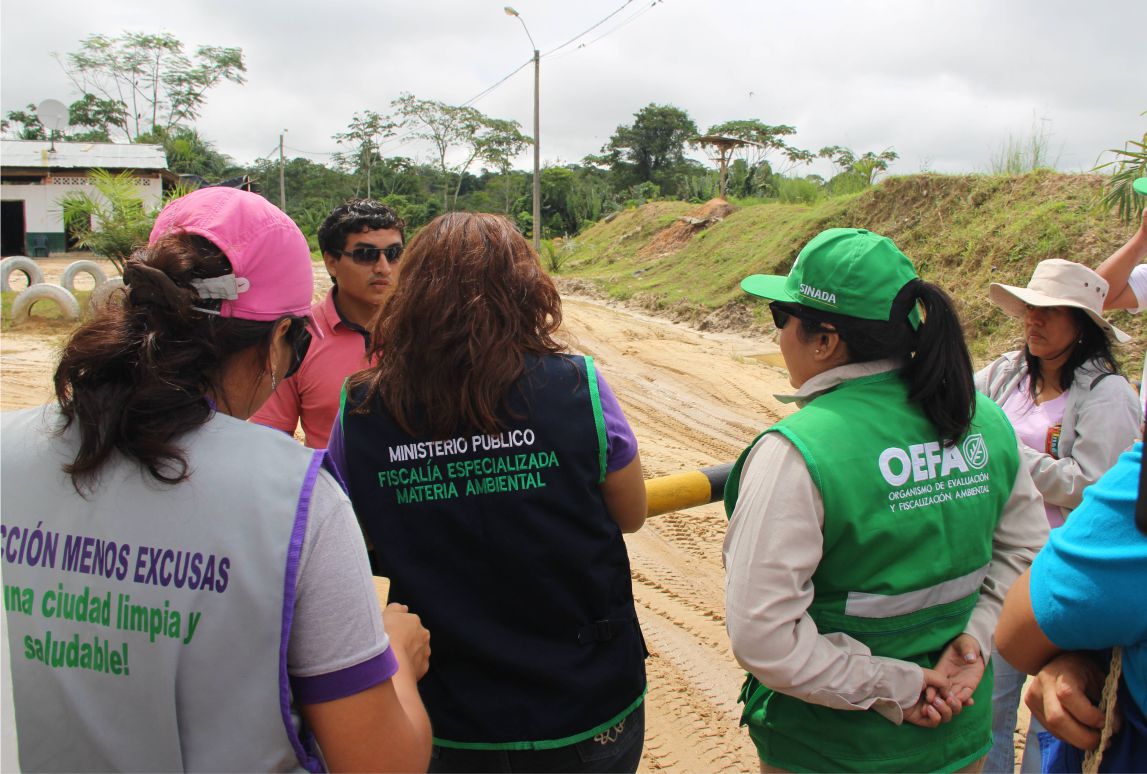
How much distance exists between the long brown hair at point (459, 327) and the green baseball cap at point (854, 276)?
55 centimetres

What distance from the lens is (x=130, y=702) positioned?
1118mm

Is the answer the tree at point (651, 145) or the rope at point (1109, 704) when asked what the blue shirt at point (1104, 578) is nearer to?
the rope at point (1109, 704)

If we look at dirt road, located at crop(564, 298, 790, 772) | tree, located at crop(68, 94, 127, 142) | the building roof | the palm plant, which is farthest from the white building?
the palm plant

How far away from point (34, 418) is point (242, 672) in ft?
1.66

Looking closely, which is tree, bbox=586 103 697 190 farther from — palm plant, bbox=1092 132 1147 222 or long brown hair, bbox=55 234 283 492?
long brown hair, bbox=55 234 283 492

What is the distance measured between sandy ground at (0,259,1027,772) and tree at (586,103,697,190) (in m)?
27.9

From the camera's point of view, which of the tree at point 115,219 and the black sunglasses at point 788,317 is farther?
the tree at point 115,219

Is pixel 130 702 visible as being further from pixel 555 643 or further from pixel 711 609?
pixel 711 609

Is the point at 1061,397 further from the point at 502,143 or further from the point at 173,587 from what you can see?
the point at 502,143

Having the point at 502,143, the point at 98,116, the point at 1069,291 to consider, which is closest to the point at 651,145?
the point at 502,143

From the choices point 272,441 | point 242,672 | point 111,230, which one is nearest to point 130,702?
point 242,672

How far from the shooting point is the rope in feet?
4.13

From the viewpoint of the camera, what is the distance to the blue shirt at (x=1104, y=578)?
1.18 meters

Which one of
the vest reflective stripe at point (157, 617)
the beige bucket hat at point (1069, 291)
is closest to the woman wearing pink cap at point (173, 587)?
the vest reflective stripe at point (157, 617)
